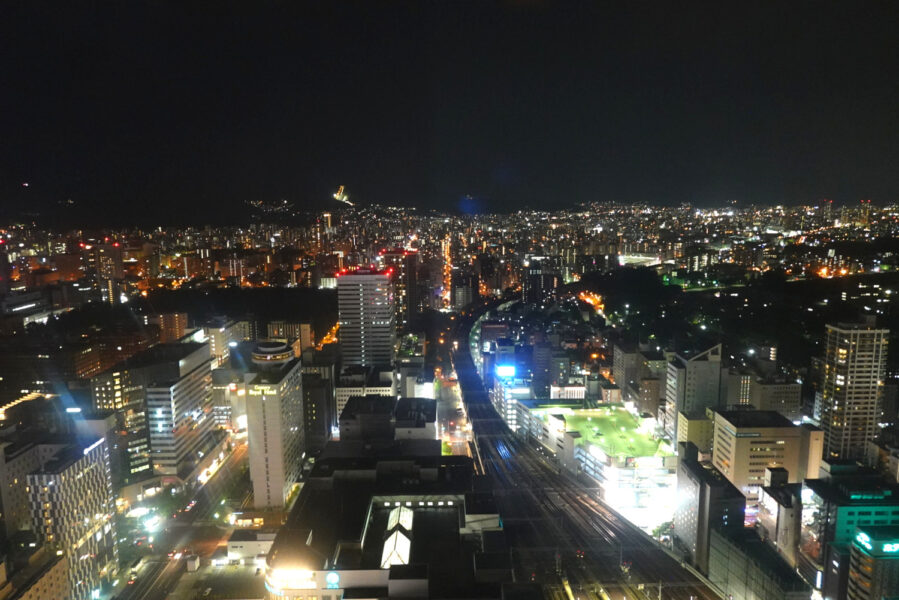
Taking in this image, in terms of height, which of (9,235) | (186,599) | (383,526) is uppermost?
(9,235)

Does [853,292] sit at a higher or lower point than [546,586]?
higher

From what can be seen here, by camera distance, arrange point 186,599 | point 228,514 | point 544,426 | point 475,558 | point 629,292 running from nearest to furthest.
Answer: point 475,558 < point 186,599 < point 228,514 < point 544,426 < point 629,292

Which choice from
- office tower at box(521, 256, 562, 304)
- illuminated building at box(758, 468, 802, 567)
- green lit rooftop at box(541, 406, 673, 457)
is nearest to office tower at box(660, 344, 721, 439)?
green lit rooftop at box(541, 406, 673, 457)

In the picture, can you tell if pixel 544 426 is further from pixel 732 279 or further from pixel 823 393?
pixel 732 279

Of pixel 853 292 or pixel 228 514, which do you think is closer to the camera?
pixel 228 514

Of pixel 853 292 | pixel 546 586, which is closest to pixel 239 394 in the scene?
pixel 546 586

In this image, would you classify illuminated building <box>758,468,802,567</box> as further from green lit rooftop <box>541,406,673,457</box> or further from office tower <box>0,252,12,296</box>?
office tower <box>0,252,12,296</box>

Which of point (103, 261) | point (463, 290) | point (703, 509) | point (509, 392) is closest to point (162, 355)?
point (509, 392)
